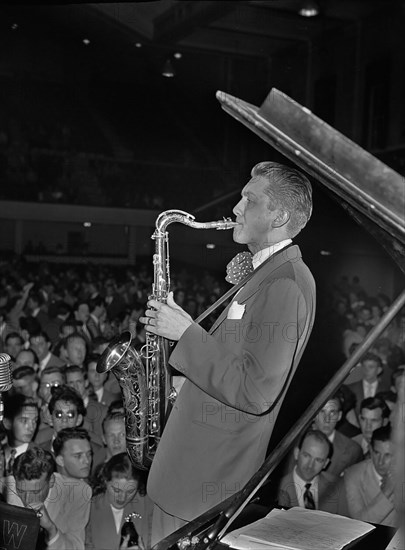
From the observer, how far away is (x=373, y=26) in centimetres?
364

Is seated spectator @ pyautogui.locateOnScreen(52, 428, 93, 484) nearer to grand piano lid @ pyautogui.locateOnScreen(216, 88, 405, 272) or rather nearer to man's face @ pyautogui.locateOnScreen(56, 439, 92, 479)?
man's face @ pyautogui.locateOnScreen(56, 439, 92, 479)

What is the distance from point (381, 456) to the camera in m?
3.31

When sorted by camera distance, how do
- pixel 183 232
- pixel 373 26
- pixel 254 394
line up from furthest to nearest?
pixel 373 26 < pixel 183 232 < pixel 254 394

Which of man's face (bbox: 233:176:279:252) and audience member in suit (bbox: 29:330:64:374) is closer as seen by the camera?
man's face (bbox: 233:176:279:252)

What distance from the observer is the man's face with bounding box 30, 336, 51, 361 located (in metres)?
3.68

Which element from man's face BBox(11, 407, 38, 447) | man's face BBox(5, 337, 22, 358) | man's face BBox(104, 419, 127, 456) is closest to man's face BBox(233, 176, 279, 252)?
man's face BBox(104, 419, 127, 456)

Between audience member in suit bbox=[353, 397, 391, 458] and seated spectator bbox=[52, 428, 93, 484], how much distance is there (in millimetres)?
1388

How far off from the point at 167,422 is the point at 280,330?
0.53 m

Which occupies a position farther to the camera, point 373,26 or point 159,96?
point 373,26

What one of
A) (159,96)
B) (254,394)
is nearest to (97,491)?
(254,394)

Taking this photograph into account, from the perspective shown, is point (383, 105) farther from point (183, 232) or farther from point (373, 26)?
point (183, 232)

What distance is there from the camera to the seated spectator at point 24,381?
3.54 meters

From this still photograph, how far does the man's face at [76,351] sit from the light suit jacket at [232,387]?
4.73ft

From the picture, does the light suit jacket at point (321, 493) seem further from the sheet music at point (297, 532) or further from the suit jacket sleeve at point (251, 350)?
the sheet music at point (297, 532)
